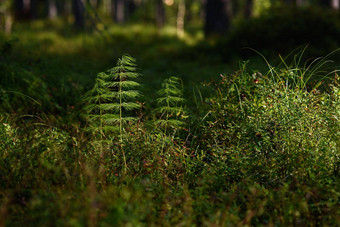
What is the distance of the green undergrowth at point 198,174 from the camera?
7.84ft

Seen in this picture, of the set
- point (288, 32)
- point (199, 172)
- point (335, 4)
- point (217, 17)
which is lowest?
point (199, 172)

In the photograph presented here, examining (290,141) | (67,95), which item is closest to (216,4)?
(67,95)

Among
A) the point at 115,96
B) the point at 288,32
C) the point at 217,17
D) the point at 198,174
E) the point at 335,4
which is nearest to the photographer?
the point at 198,174

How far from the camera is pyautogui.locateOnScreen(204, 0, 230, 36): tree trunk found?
43.3ft

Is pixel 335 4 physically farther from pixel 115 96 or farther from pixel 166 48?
pixel 115 96

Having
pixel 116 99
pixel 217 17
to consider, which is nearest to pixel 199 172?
pixel 116 99

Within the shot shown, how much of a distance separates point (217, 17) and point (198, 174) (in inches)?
442

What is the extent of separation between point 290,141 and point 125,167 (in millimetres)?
1543

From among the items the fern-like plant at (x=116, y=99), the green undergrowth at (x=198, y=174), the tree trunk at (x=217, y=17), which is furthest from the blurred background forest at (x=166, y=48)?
the green undergrowth at (x=198, y=174)

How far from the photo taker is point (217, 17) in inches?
526

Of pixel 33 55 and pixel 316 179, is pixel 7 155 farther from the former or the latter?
pixel 33 55

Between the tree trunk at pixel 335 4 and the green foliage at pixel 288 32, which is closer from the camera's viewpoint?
the green foliage at pixel 288 32

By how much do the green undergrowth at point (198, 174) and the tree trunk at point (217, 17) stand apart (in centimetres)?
997

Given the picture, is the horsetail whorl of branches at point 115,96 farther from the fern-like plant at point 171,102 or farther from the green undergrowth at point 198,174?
the fern-like plant at point 171,102
